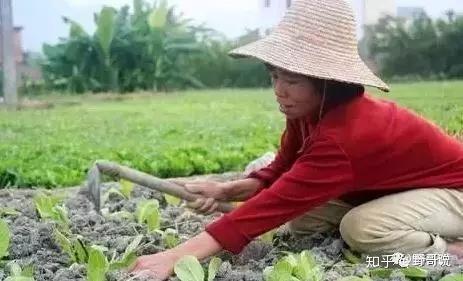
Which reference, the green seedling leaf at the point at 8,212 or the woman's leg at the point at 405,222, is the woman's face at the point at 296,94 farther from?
the green seedling leaf at the point at 8,212

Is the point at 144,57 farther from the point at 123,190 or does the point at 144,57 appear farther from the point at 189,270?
the point at 189,270

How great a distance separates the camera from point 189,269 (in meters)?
2.26

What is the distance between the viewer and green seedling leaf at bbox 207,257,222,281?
2295 mm

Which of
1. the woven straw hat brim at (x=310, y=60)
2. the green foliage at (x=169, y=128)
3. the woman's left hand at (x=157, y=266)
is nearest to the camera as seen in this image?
the woman's left hand at (x=157, y=266)

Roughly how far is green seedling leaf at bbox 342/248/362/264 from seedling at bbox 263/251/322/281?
0.21 meters

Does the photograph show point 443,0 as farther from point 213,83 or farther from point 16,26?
point 16,26

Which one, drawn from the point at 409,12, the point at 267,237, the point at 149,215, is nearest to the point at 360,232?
the point at 267,237

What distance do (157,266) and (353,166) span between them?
48cm

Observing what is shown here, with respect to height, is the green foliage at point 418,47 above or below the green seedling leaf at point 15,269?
above

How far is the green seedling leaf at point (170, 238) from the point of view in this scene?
2.68 metres

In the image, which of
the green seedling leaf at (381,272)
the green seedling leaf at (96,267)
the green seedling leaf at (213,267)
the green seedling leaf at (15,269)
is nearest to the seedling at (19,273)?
the green seedling leaf at (15,269)

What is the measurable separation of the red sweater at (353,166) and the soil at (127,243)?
12 centimetres

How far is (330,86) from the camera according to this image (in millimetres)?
2533

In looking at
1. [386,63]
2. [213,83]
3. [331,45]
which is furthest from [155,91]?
[331,45]
